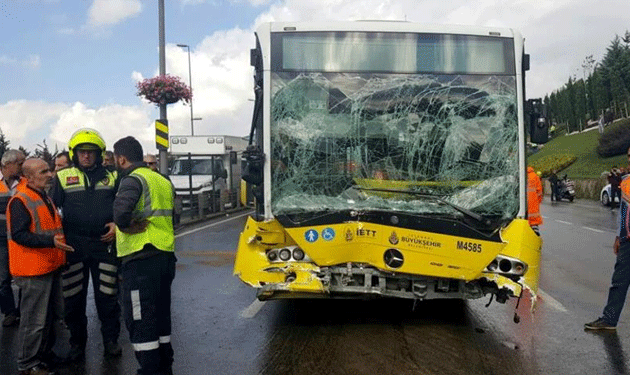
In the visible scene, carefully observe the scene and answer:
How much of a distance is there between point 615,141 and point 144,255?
55.6 m

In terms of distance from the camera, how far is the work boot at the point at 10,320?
6594 mm

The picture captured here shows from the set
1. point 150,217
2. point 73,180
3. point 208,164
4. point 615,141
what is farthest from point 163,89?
point 615,141

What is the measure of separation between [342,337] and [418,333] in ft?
2.58

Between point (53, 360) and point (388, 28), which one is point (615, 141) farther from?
point (53, 360)

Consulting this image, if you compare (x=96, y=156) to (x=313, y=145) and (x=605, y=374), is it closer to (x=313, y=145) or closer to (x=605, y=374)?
(x=313, y=145)

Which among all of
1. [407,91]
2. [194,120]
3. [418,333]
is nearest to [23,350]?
[418,333]

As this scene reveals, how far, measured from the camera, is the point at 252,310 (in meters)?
7.50

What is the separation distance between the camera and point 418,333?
21.1 feet

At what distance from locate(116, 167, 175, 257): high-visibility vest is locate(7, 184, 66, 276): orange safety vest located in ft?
2.80

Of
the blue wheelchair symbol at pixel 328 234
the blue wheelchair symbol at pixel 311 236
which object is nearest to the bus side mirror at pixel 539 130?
the blue wheelchair symbol at pixel 328 234

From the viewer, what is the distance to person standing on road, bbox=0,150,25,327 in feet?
21.0

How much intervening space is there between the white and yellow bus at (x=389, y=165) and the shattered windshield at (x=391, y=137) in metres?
0.01

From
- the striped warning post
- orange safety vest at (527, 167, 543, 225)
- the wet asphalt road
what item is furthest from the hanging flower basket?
orange safety vest at (527, 167, 543, 225)

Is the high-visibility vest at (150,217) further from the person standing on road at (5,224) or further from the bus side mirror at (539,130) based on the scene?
the bus side mirror at (539,130)
